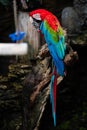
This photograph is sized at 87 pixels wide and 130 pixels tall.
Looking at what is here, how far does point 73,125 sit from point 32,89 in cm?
79

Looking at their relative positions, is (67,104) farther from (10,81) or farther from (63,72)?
(63,72)

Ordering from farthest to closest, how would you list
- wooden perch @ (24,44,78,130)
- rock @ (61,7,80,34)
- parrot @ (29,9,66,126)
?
rock @ (61,7,80,34) → wooden perch @ (24,44,78,130) → parrot @ (29,9,66,126)

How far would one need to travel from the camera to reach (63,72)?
1.45 metres

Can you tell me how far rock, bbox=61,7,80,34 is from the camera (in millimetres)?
2297

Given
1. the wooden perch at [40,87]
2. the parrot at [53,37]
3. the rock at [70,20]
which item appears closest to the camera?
the parrot at [53,37]

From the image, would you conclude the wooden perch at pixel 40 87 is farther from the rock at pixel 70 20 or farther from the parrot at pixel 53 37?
the rock at pixel 70 20

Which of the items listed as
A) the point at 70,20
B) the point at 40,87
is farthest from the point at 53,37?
the point at 70,20

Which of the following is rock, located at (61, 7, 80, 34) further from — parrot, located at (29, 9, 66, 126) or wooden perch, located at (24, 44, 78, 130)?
parrot, located at (29, 9, 66, 126)

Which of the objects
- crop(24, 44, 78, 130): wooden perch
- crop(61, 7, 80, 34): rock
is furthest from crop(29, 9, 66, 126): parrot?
crop(61, 7, 80, 34): rock

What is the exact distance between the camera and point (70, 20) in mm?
2314

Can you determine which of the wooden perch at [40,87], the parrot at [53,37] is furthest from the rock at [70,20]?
the parrot at [53,37]

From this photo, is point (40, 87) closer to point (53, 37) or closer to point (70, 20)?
point (53, 37)

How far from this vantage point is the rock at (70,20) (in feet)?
7.54

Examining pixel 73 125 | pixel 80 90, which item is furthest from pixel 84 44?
pixel 73 125
